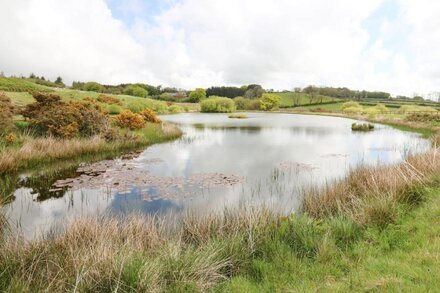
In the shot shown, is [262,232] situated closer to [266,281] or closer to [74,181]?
[266,281]

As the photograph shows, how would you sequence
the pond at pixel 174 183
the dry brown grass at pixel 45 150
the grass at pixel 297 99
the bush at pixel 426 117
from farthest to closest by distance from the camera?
1. the grass at pixel 297 99
2. the bush at pixel 426 117
3. the dry brown grass at pixel 45 150
4. the pond at pixel 174 183

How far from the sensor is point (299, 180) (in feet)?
37.6

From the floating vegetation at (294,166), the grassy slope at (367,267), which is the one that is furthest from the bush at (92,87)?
the grassy slope at (367,267)

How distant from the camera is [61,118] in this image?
1627 cm

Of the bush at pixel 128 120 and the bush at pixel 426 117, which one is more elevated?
the bush at pixel 128 120

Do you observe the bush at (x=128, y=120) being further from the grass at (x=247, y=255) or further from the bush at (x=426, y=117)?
the bush at (x=426, y=117)

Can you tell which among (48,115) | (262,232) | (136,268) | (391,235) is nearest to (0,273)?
(136,268)

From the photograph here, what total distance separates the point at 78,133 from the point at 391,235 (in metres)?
16.5

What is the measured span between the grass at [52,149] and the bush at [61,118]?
2.36 ft

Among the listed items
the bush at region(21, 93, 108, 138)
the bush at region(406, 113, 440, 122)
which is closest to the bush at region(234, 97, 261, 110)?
the bush at region(406, 113, 440, 122)

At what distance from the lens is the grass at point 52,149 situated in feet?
39.5

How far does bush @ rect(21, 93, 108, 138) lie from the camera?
16.1 metres

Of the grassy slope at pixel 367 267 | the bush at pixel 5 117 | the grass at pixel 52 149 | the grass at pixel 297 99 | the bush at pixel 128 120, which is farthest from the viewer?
the grass at pixel 297 99

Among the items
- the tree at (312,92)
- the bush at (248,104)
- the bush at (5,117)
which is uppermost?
the tree at (312,92)
